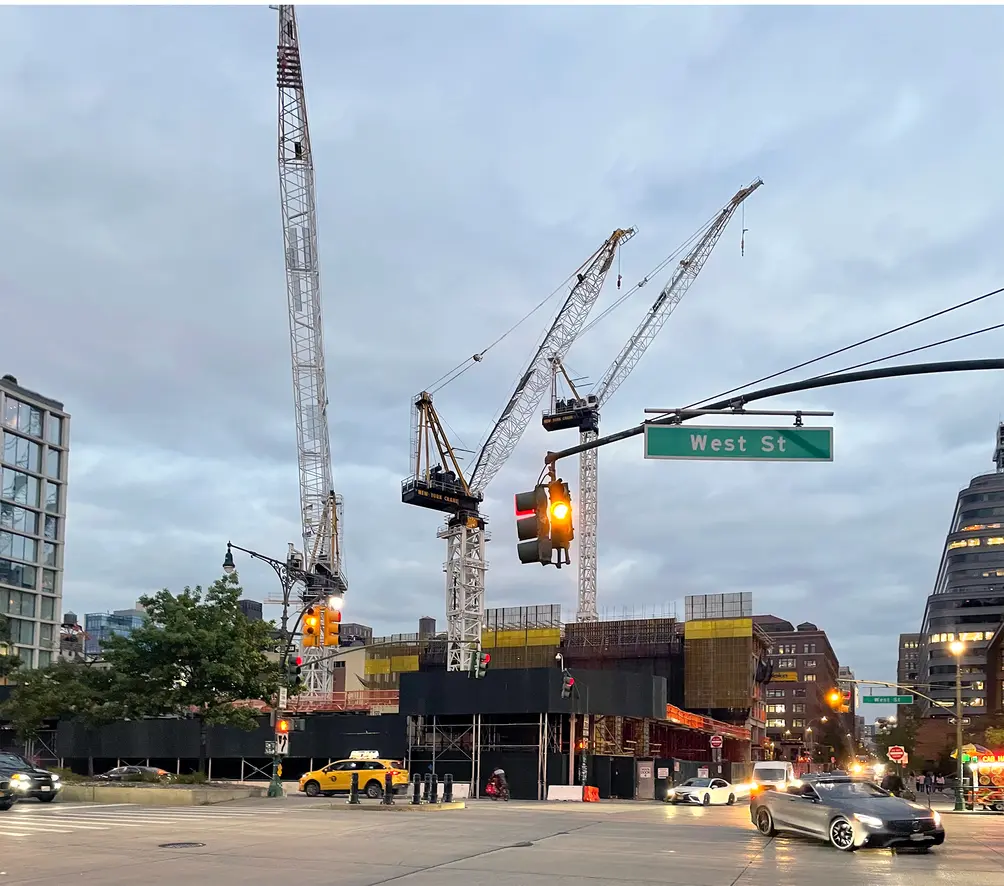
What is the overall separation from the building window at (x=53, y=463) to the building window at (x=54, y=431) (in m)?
1.06

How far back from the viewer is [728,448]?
16.2 meters

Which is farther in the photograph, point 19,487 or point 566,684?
point 19,487

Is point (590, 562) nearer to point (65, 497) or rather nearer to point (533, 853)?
point (65, 497)

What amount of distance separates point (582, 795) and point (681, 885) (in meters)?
37.6

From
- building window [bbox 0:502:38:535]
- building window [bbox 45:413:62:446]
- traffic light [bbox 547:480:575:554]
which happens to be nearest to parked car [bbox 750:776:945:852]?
traffic light [bbox 547:480:575:554]

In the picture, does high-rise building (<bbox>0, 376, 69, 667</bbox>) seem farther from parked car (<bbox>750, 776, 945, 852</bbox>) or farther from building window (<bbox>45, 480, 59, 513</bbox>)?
parked car (<bbox>750, 776, 945, 852</bbox>)

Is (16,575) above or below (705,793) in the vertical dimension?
above

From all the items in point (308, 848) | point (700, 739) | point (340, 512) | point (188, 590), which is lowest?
point (700, 739)

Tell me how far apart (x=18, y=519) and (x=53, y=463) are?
8673 mm

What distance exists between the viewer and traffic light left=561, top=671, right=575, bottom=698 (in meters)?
51.6

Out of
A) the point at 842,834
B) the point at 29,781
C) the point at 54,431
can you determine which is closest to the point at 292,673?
the point at 29,781

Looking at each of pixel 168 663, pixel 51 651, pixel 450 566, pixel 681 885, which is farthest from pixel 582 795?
pixel 51 651

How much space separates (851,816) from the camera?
2164 cm

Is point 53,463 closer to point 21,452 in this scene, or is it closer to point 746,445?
point 21,452
